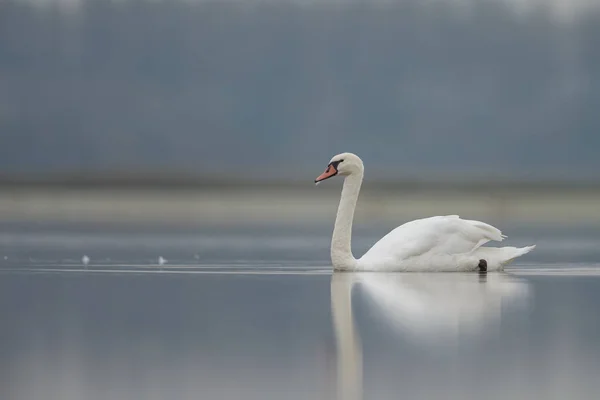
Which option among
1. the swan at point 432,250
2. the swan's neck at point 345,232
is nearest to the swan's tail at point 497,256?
the swan at point 432,250

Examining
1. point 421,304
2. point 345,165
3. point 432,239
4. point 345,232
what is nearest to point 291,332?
point 421,304

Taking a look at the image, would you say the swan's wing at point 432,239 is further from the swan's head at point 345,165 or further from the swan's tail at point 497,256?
the swan's head at point 345,165

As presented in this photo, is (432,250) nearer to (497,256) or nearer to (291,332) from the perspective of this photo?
(497,256)

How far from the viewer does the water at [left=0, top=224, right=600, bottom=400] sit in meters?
4.05

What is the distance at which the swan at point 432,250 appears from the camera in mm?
9406

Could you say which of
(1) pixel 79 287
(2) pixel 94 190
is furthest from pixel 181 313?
(2) pixel 94 190

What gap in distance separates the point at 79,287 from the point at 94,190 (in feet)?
117

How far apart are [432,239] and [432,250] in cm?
Result: 9

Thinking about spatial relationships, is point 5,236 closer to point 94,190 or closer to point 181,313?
point 181,313

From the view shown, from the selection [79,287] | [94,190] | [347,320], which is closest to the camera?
[347,320]

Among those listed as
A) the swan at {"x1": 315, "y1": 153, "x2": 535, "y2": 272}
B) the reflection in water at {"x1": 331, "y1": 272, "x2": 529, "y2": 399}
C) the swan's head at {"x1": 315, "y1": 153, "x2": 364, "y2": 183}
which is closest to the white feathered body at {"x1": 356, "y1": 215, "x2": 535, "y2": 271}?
the swan at {"x1": 315, "y1": 153, "x2": 535, "y2": 272}

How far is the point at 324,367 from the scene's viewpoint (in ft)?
14.3

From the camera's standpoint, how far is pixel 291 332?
17.5 ft

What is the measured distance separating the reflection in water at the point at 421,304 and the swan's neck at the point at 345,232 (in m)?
0.14
